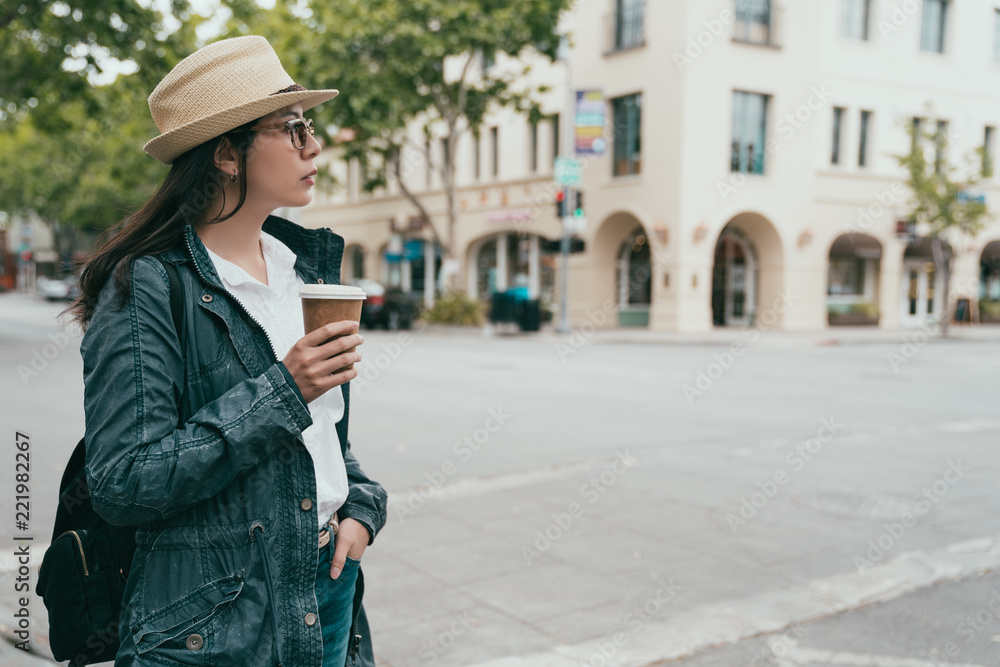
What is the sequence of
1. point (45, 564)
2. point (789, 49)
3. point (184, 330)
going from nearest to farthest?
1. point (184, 330)
2. point (45, 564)
3. point (789, 49)

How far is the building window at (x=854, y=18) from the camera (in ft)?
95.3

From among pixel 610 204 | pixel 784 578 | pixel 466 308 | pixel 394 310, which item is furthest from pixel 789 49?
pixel 784 578

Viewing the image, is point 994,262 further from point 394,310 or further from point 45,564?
point 45,564

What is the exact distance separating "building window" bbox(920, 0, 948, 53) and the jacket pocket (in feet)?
112

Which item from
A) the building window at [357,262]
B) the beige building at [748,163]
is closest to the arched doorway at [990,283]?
the beige building at [748,163]

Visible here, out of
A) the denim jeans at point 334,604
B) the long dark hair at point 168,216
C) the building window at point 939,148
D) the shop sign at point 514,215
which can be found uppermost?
the building window at point 939,148

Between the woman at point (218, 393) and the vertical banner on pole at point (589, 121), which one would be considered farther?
the vertical banner on pole at point (589, 121)

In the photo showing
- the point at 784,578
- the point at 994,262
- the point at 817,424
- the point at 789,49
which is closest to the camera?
the point at 784,578

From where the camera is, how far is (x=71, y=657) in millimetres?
1759

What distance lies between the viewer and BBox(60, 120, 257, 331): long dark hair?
165cm

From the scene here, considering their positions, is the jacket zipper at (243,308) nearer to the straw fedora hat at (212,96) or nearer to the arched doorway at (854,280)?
the straw fedora hat at (212,96)

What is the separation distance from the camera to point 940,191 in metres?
26.1

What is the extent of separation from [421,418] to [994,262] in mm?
31090

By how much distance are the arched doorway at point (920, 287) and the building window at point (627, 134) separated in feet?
34.7
